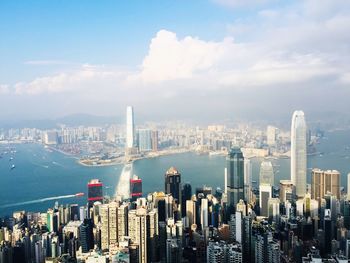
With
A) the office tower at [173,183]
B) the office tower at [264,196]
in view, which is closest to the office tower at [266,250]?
the office tower at [264,196]

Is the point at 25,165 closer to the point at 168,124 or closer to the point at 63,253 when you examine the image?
the point at 168,124

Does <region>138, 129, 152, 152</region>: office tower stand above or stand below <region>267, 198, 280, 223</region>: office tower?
above

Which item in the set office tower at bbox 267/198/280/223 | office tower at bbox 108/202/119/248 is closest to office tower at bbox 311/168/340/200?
office tower at bbox 267/198/280/223

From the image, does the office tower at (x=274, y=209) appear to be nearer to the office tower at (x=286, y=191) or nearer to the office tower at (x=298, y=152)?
the office tower at (x=286, y=191)

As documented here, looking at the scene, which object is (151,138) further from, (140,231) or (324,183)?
(140,231)

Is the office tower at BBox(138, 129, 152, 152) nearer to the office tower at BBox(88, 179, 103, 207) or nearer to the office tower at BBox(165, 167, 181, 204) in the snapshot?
the office tower at BBox(165, 167, 181, 204)

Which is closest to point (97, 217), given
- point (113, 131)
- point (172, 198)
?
point (172, 198)

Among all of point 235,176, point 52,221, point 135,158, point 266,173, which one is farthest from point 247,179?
point 52,221
